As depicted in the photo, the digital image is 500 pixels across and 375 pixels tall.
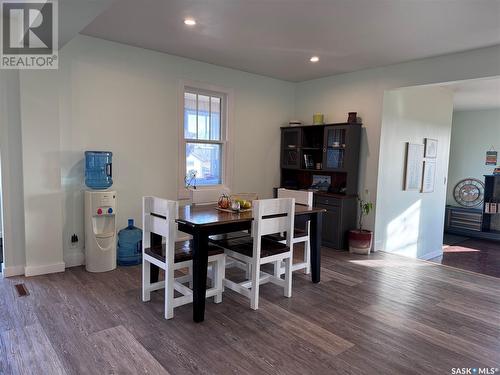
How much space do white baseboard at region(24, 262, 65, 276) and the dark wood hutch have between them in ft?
11.5

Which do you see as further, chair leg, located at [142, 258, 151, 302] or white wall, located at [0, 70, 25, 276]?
white wall, located at [0, 70, 25, 276]

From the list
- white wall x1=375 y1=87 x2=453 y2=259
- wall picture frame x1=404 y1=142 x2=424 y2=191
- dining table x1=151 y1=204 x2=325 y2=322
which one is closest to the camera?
dining table x1=151 y1=204 x2=325 y2=322

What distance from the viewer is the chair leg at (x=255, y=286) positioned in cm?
292

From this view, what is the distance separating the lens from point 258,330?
262cm

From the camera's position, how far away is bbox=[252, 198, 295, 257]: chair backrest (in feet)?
9.43

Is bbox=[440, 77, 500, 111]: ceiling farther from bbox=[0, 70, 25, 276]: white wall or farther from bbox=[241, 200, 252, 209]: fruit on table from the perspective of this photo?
bbox=[0, 70, 25, 276]: white wall

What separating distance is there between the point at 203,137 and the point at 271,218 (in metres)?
2.38

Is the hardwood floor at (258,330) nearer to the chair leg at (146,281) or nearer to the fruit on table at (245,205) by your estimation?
Answer: the chair leg at (146,281)

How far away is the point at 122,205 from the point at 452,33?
4.11m

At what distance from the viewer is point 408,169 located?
5434 mm

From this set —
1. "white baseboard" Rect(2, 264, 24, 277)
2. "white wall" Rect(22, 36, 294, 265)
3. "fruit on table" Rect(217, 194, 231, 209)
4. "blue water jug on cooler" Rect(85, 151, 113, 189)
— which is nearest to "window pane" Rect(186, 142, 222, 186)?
"white wall" Rect(22, 36, 294, 265)

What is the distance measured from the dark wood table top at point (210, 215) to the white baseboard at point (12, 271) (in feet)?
6.24

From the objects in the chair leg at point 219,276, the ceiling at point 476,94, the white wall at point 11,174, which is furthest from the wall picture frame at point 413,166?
the white wall at point 11,174

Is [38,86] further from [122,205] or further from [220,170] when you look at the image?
[220,170]
